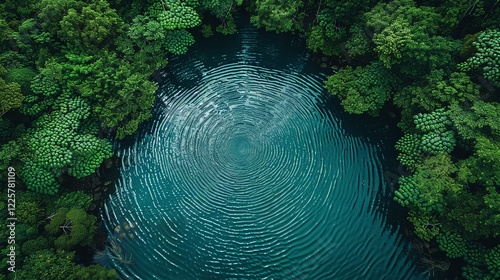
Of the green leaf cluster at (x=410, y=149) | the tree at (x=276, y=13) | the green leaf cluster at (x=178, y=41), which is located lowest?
the green leaf cluster at (x=410, y=149)

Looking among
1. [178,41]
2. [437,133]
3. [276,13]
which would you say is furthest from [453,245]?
[178,41]

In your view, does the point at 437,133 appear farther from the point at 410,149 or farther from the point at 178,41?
the point at 178,41

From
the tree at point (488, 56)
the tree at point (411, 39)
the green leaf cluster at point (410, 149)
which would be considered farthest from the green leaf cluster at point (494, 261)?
the tree at point (411, 39)

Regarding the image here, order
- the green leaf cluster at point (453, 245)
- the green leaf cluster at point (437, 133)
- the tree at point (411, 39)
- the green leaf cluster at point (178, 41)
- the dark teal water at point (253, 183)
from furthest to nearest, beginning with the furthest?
the green leaf cluster at point (178, 41)
the dark teal water at point (253, 183)
the tree at point (411, 39)
the green leaf cluster at point (437, 133)
the green leaf cluster at point (453, 245)

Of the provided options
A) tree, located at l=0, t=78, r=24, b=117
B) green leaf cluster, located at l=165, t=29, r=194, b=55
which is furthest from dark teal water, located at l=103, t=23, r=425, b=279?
tree, located at l=0, t=78, r=24, b=117

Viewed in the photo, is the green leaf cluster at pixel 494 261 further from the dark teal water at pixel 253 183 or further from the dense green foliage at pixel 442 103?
the dark teal water at pixel 253 183

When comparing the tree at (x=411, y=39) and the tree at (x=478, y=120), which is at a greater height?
the tree at (x=411, y=39)

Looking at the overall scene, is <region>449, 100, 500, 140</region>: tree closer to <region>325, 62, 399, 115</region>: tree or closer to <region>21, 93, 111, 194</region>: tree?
<region>325, 62, 399, 115</region>: tree

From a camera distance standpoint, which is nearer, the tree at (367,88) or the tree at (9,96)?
the tree at (9,96)

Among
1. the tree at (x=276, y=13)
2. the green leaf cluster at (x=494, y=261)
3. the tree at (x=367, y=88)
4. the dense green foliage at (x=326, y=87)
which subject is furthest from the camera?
the tree at (x=276, y=13)
